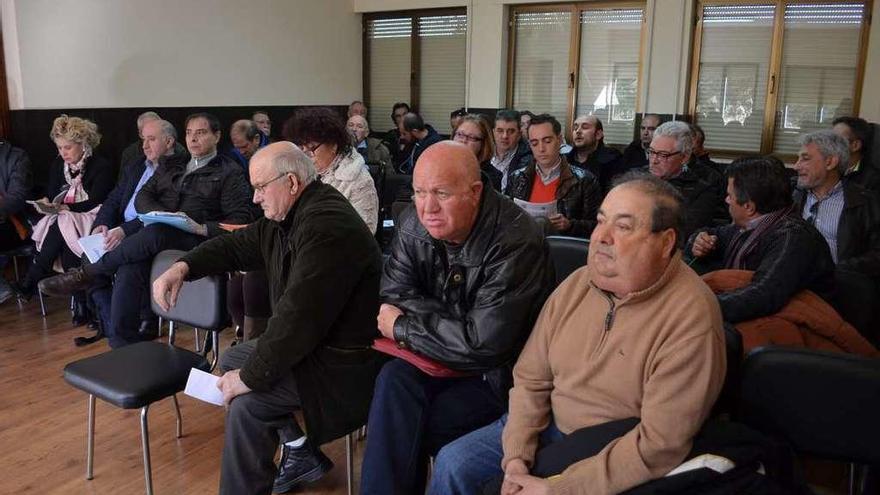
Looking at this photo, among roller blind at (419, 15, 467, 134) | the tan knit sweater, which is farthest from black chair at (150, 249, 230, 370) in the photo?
roller blind at (419, 15, 467, 134)

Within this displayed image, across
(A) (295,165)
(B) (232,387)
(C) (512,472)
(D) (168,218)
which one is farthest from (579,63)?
(C) (512,472)

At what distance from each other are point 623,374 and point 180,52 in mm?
6324

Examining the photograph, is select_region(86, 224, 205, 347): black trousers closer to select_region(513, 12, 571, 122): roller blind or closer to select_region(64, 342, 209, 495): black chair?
select_region(64, 342, 209, 495): black chair

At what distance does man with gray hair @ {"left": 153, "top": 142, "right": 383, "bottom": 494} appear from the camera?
6.71 ft

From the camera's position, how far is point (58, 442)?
9.20 feet

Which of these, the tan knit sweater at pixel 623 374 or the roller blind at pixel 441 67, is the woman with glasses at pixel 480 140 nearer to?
the tan knit sweater at pixel 623 374

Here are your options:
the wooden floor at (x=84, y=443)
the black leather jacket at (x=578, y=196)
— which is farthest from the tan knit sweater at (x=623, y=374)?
the black leather jacket at (x=578, y=196)

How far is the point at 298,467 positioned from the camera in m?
2.48

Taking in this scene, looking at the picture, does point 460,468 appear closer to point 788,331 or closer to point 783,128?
point 788,331

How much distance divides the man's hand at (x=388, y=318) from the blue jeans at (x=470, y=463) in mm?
362

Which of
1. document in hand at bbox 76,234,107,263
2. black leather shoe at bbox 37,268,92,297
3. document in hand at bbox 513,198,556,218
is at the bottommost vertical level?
black leather shoe at bbox 37,268,92,297

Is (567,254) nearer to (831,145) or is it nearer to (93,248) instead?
(831,145)

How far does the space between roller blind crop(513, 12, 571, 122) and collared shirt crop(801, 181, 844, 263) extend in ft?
15.3

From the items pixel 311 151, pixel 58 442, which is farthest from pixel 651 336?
pixel 58 442
